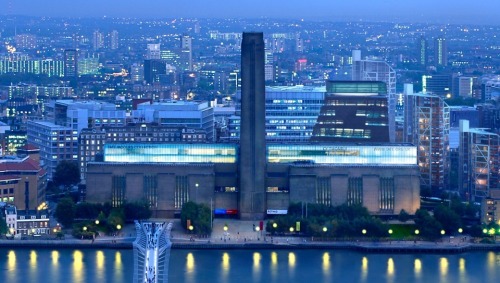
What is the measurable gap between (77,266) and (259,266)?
2.28m

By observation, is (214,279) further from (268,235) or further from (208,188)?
(208,188)

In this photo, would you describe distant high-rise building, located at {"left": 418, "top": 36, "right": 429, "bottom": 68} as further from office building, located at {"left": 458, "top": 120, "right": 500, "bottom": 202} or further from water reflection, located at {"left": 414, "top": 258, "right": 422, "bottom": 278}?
water reflection, located at {"left": 414, "top": 258, "right": 422, "bottom": 278}

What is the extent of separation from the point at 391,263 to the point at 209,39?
42.3m

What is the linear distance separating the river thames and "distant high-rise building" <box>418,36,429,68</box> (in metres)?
37.3

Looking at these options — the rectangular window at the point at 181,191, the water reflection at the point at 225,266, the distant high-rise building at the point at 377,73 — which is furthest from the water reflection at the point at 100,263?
the distant high-rise building at the point at 377,73

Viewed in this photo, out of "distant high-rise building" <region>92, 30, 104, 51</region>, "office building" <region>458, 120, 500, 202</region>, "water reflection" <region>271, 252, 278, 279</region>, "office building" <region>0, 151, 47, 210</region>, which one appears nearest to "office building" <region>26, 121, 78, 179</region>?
"office building" <region>0, 151, 47, 210</region>

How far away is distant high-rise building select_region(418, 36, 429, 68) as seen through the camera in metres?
60.2

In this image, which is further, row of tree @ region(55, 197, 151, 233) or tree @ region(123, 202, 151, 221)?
tree @ region(123, 202, 151, 221)

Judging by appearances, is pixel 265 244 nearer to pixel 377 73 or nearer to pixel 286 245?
pixel 286 245

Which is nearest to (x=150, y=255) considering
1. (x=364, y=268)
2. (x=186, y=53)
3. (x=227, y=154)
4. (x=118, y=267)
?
(x=118, y=267)

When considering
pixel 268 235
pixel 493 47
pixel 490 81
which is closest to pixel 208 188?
pixel 268 235

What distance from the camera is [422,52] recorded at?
200 ft

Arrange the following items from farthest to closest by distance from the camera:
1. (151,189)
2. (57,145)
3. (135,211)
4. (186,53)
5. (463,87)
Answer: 1. (186,53)
2. (463,87)
3. (57,145)
4. (151,189)
5. (135,211)

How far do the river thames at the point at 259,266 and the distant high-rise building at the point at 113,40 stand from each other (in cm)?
5377
